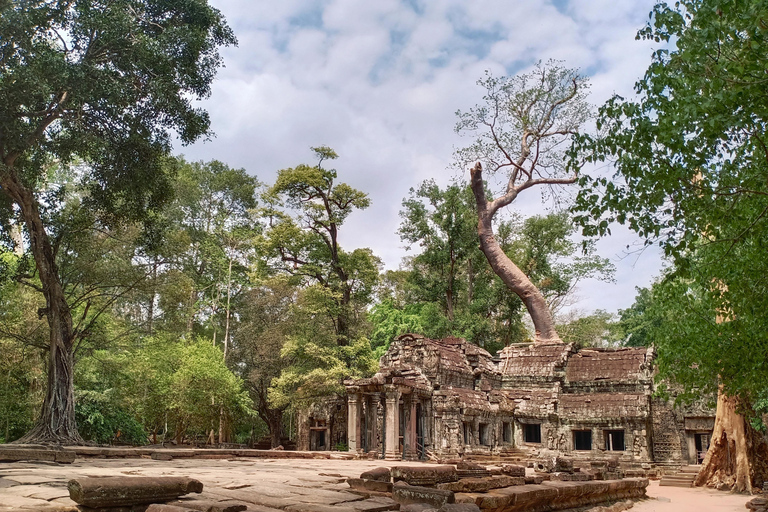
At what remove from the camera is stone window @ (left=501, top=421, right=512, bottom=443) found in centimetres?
2520

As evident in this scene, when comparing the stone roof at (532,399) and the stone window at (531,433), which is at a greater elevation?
the stone roof at (532,399)

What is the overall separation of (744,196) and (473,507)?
5581 millimetres

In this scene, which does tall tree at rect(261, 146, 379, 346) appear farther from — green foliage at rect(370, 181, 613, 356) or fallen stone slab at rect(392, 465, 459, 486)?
fallen stone slab at rect(392, 465, 459, 486)

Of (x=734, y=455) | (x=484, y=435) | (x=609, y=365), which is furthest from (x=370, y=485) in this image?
(x=609, y=365)

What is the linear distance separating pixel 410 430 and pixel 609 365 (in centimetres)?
970

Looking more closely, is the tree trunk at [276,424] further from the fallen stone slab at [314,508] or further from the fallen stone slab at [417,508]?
the fallen stone slab at [314,508]

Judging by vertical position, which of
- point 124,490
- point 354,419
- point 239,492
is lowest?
point 354,419

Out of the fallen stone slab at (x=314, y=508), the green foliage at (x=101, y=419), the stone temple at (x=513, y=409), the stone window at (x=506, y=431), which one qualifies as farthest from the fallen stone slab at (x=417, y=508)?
the stone window at (x=506, y=431)

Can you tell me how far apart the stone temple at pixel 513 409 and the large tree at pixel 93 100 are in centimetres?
925

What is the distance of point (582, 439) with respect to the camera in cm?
2491

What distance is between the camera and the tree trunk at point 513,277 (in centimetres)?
2991

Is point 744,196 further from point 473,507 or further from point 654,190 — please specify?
point 473,507

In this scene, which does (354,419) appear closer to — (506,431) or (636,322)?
(506,431)

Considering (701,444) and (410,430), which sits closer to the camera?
(410,430)
